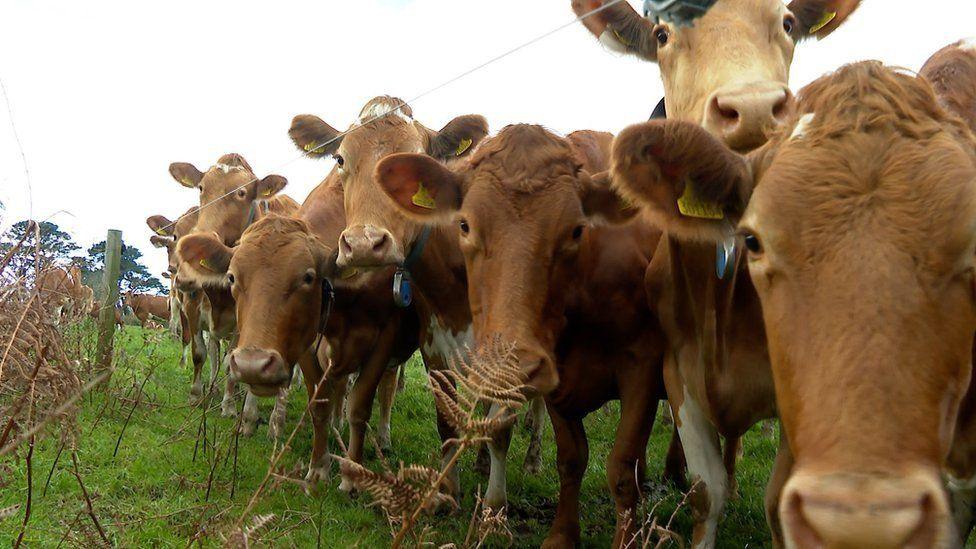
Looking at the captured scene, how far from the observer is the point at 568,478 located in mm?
5273

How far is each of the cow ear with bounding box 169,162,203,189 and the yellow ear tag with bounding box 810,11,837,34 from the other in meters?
8.85

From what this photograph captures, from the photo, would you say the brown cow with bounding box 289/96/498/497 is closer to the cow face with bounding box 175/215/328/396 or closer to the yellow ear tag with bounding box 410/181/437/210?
the cow face with bounding box 175/215/328/396

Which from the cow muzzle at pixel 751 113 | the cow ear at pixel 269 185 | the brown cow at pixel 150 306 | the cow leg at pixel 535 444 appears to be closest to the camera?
the cow muzzle at pixel 751 113

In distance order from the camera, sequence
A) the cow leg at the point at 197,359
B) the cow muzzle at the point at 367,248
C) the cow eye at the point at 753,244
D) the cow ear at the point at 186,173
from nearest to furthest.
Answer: the cow eye at the point at 753,244
the cow muzzle at the point at 367,248
the cow leg at the point at 197,359
the cow ear at the point at 186,173

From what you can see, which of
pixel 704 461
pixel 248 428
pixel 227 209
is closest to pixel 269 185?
pixel 227 209

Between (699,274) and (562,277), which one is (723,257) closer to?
(699,274)

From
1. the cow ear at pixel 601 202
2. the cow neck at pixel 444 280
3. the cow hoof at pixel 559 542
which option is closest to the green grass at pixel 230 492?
the cow hoof at pixel 559 542

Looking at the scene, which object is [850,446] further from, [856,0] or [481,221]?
[856,0]

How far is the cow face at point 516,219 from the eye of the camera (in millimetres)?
4209

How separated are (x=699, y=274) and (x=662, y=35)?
1.73 m

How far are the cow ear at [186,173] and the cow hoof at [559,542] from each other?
844cm

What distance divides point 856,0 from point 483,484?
462 centimetres

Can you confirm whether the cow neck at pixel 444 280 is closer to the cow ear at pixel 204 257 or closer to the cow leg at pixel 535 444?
the cow leg at pixel 535 444

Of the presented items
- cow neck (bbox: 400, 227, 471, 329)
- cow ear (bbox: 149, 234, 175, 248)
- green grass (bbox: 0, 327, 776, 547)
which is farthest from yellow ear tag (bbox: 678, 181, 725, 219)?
cow ear (bbox: 149, 234, 175, 248)
